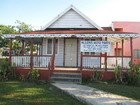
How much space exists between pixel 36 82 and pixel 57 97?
18.5 feet

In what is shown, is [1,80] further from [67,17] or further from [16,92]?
[67,17]

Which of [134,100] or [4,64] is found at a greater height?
[4,64]

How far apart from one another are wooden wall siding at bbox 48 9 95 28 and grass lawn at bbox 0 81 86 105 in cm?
1049

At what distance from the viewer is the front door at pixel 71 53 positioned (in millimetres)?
25078

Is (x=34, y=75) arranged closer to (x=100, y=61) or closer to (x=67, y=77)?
(x=67, y=77)

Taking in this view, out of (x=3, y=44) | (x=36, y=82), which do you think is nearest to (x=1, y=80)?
(x=36, y=82)

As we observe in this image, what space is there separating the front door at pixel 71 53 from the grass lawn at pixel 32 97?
846 centimetres

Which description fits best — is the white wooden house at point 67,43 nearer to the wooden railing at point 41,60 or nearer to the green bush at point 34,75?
the wooden railing at point 41,60

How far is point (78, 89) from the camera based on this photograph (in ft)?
53.2

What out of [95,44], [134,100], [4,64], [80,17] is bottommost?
[134,100]

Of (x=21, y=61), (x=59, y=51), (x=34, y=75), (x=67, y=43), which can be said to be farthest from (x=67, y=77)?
(x=67, y=43)

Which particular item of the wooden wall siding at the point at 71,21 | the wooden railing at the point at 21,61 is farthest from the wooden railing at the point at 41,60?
the wooden wall siding at the point at 71,21

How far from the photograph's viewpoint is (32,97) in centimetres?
1378

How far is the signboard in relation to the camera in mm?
20766
